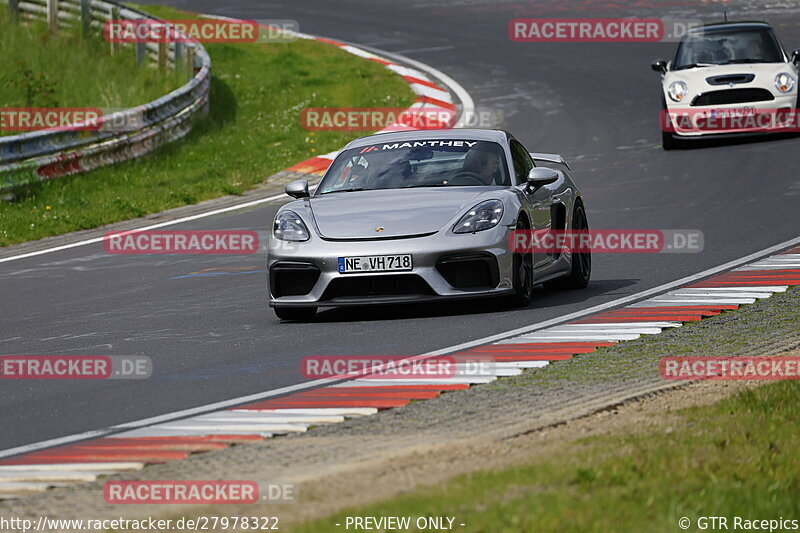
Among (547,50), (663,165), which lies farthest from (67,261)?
(547,50)

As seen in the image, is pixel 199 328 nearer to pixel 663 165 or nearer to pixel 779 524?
pixel 779 524

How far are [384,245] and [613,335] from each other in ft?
5.92

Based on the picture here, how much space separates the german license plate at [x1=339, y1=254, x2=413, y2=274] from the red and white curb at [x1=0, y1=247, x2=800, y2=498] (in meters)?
1.13

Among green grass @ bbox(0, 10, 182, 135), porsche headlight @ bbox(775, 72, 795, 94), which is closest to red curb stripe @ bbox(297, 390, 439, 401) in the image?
porsche headlight @ bbox(775, 72, 795, 94)

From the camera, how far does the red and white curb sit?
20.9 ft

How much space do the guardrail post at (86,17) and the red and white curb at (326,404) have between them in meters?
19.9

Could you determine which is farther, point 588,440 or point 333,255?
point 333,255

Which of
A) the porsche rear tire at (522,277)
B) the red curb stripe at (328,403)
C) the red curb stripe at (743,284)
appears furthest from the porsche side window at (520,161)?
the red curb stripe at (328,403)

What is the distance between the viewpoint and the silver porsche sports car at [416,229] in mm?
10539

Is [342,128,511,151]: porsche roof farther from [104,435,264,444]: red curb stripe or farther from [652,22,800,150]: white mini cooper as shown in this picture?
[652,22,800,150]: white mini cooper

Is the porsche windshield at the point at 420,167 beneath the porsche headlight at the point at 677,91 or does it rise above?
above

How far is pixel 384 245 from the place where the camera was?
415 inches

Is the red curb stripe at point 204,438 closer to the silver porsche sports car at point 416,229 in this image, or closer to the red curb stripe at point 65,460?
the red curb stripe at point 65,460

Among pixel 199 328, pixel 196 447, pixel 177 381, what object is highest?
pixel 196 447
